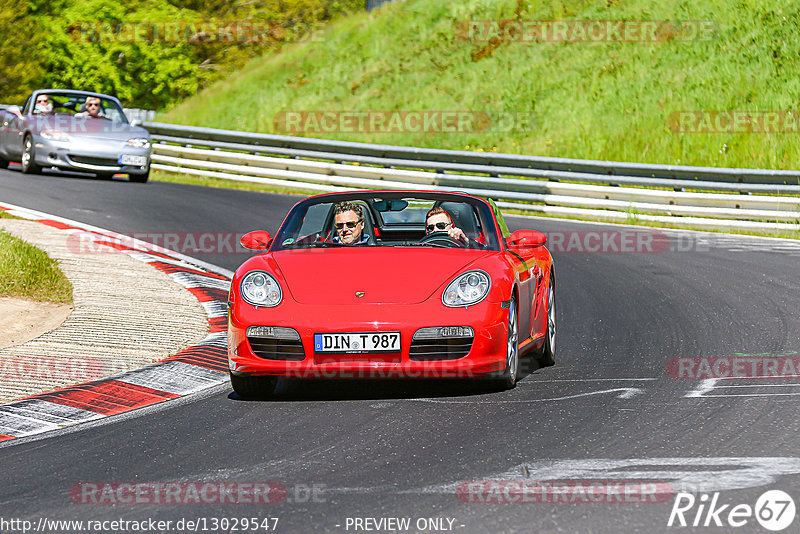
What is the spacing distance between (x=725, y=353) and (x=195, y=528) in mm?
4960

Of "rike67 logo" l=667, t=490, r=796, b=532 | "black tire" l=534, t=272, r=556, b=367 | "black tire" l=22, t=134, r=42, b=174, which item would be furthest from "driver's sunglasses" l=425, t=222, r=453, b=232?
"black tire" l=22, t=134, r=42, b=174

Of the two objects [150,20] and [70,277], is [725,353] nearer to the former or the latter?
[70,277]

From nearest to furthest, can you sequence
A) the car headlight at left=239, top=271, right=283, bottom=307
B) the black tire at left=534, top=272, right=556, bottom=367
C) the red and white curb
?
the red and white curb < the car headlight at left=239, top=271, right=283, bottom=307 < the black tire at left=534, top=272, right=556, bottom=367

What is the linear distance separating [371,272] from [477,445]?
1.75m

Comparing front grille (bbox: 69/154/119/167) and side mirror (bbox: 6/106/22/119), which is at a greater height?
side mirror (bbox: 6/106/22/119)

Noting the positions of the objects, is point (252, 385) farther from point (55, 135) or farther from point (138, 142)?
point (55, 135)

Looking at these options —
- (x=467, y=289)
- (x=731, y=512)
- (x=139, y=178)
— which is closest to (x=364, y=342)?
(x=467, y=289)

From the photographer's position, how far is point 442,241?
791cm

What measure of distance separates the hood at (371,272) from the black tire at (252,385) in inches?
23.0

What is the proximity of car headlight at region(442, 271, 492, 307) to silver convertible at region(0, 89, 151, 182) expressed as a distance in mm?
14451

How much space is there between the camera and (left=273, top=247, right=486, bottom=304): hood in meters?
7.11

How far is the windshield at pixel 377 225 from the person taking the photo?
7949 mm

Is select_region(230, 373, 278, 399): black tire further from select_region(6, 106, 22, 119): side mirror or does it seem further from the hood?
select_region(6, 106, 22, 119): side mirror

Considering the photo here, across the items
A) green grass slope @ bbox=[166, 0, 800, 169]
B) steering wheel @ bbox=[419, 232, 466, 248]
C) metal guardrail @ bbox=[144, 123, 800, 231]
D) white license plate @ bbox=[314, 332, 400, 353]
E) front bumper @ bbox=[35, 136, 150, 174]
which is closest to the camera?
white license plate @ bbox=[314, 332, 400, 353]
